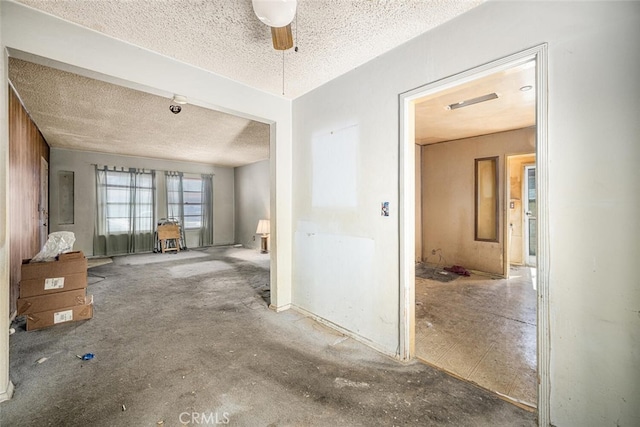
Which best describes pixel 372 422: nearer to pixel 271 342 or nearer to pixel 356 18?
pixel 271 342

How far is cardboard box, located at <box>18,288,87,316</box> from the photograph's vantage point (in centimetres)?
258

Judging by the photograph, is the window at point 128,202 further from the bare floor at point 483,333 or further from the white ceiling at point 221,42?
the bare floor at point 483,333

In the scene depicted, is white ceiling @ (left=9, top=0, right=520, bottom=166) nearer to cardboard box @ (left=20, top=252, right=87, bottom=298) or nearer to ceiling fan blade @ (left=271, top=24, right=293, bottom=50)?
ceiling fan blade @ (left=271, top=24, right=293, bottom=50)

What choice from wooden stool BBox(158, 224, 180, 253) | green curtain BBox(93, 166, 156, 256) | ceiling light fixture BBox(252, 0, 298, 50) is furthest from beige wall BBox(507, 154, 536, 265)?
green curtain BBox(93, 166, 156, 256)

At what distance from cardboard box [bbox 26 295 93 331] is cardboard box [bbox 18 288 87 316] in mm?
40

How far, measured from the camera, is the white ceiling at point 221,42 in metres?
1.72

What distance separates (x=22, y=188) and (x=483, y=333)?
563cm

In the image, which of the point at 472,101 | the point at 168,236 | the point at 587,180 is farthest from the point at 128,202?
the point at 587,180

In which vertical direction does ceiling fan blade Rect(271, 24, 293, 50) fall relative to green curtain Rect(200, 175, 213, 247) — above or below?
above

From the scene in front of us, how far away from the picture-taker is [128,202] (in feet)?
22.8

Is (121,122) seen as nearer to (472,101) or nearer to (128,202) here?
(128,202)

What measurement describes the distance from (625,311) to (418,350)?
4.47ft

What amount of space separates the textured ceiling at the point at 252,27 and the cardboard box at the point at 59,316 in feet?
8.84

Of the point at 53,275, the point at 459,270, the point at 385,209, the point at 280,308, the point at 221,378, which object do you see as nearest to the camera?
the point at 221,378
